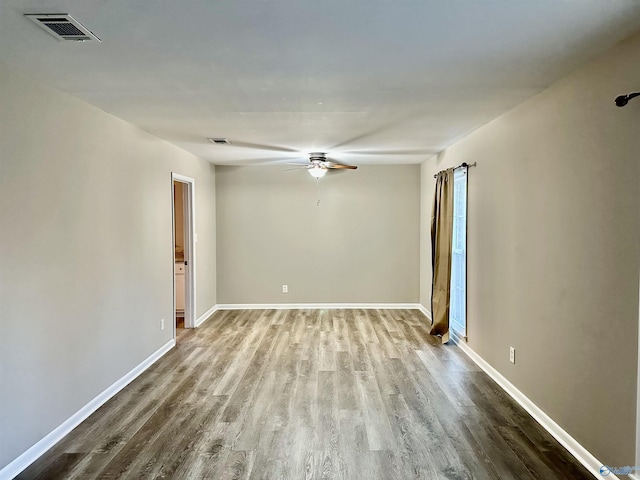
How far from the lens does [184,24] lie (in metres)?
1.90

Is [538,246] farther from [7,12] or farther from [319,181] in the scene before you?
[319,181]

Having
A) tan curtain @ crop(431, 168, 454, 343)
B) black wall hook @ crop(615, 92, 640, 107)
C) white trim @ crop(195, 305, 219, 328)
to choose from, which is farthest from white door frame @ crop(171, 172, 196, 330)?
black wall hook @ crop(615, 92, 640, 107)

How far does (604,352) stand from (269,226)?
5.26 meters

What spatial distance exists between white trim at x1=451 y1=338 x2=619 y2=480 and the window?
0.72 meters

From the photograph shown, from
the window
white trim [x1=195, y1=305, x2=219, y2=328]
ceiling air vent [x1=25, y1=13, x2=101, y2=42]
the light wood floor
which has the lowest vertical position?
the light wood floor

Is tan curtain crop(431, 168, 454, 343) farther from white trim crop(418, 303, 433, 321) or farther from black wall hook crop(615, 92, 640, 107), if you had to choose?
black wall hook crop(615, 92, 640, 107)

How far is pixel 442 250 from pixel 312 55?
3.47 meters

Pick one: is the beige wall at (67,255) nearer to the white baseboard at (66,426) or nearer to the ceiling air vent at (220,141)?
the white baseboard at (66,426)

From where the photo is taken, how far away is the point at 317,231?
6.86 m

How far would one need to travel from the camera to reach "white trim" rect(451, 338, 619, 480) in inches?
93.2

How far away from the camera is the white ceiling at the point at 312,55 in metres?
1.79

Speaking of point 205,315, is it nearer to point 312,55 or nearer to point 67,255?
point 67,255

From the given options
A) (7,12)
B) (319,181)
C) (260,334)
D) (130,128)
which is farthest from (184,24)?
(319,181)

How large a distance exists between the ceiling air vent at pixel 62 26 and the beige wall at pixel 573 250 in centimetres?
271
